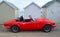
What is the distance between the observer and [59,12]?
1616 cm

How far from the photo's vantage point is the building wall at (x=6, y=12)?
16.0 metres

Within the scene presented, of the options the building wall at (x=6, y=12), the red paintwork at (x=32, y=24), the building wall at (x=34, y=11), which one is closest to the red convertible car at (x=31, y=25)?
the red paintwork at (x=32, y=24)

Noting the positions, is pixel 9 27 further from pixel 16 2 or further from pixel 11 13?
pixel 16 2

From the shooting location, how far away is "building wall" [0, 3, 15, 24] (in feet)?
52.3

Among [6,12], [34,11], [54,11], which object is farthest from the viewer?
[34,11]

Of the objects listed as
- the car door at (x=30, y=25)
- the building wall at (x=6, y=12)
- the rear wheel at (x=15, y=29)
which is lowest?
the rear wheel at (x=15, y=29)

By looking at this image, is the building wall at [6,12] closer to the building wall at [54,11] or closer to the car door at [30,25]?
the building wall at [54,11]

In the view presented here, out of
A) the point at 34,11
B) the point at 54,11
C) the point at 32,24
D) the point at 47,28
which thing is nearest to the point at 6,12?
the point at 34,11

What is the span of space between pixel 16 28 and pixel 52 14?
4891mm

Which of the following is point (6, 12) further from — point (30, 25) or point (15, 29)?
point (30, 25)

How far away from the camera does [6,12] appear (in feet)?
52.5

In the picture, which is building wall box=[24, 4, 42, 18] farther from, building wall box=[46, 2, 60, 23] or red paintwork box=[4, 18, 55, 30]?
red paintwork box=[4, 18, 55, 30]

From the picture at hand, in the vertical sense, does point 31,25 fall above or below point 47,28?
above

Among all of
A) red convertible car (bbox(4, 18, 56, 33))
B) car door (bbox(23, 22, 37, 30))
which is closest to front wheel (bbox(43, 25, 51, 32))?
red convertible car (bbox(4, 18, 56, 33))
